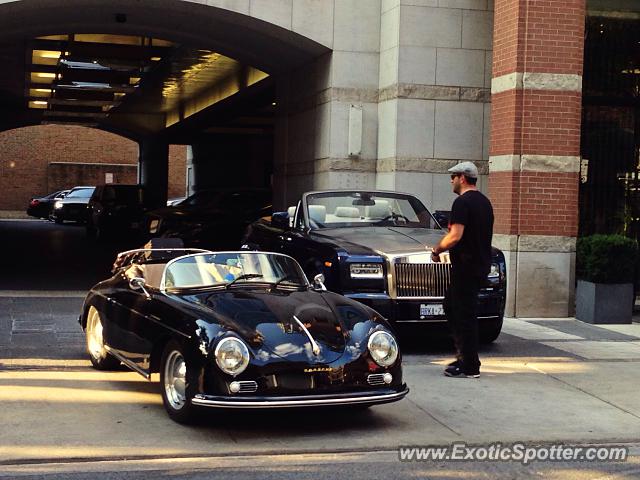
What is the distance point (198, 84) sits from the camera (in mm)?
32875

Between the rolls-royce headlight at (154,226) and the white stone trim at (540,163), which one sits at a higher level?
the white stone trim at (540,163)

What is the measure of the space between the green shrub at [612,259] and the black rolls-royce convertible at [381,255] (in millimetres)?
2913

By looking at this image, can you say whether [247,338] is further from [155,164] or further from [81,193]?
[155,164]

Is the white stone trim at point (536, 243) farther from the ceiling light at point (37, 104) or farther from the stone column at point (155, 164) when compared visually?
the stone column at point (155, 164)

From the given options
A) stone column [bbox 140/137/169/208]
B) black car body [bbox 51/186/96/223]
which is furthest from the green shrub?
stone column [bbox 140/137/169/208]

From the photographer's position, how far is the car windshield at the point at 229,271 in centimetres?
831

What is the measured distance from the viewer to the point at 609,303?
46.2ft

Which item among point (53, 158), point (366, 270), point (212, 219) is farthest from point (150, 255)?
point (53, 158)

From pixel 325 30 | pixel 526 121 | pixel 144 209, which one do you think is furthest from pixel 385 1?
pixel 144 209

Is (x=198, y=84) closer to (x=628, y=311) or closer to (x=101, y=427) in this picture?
(x=628, y=311)

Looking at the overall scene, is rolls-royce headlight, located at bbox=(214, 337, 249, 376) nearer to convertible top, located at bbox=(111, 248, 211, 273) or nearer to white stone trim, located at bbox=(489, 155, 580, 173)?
convertible top, located at bbox=(111, 248, 211, 273)

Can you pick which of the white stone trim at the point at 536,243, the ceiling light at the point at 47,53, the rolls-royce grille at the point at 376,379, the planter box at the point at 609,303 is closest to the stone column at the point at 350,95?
the white stone trim at the point at 536,243

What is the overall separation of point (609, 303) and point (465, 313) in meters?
5.45

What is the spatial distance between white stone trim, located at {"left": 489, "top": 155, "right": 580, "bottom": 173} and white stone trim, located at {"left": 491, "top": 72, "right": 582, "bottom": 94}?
97 cm
